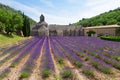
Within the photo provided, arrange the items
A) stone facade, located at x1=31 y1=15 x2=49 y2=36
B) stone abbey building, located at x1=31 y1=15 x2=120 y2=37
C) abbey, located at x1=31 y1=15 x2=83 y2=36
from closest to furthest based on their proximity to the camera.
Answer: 1. stone facade, located at x1=31 y1=15 x2=49 y2=36
2. stone abbey building, located at x1=31 y1=15 x2=120 y2=37
3. abbey, located at x1=31 y1=15 x2=83 y2=36

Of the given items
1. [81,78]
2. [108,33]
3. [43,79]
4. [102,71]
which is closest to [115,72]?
[102,71]

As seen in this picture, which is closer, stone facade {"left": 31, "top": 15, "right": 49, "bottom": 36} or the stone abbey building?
stone facade {"left": 31, "top": 15, "right": 49, "bottom": 36}

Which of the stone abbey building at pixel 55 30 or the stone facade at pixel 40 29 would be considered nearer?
the stone facade at pixel 40 29

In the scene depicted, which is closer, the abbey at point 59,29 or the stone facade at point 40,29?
the stone facade at point 40,29

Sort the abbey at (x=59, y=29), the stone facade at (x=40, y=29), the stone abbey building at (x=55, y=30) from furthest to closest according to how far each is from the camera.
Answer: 1. the abbey at (x=59, y=29)
2. the stone abbey building at (x=55, y=30)
3. the stone facade at (x=40, y=29)

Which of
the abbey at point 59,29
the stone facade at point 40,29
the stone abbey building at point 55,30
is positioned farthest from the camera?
the abbey at point 59,29

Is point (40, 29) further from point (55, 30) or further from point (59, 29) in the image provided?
point (59, 29)

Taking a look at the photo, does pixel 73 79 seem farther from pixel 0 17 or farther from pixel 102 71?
pixel 0 17

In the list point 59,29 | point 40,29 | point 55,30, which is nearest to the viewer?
point 40,29

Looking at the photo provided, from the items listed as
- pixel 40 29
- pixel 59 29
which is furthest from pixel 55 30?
pixel 40 29

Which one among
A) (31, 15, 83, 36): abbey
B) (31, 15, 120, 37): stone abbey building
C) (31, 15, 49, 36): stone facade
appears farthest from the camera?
(31, 15, 83, 36): abbey

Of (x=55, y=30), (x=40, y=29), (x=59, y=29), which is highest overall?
(x=40, y=29)

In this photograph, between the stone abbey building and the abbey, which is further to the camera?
the abbey

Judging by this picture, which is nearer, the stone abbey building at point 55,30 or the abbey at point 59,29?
the stone abbey building at point 55,30
